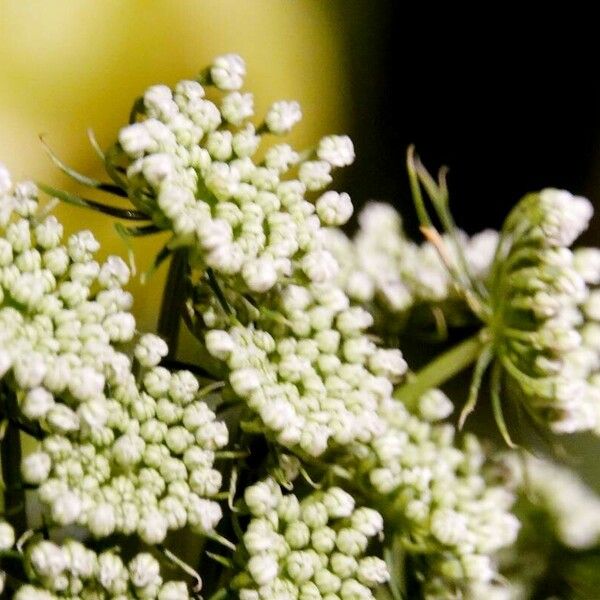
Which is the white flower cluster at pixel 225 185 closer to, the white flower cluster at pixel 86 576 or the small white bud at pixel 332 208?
the small white bud at pixel 332 208

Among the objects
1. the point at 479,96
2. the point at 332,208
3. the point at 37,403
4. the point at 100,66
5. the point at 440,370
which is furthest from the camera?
the point at 479,96

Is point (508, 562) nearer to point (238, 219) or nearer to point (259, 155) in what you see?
point (238, 219)

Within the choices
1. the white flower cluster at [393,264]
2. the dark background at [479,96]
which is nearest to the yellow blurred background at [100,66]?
the dark background at [479,96]

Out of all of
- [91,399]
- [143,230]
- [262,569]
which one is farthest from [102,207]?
[262,569]

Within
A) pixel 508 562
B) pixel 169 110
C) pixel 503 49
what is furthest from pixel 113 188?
pixel 503 49

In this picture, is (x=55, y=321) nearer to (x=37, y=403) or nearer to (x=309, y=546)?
(x=37, y=403)

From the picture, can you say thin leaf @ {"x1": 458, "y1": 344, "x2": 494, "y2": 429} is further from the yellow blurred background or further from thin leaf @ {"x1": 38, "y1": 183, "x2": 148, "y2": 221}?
the yellow blurred background
